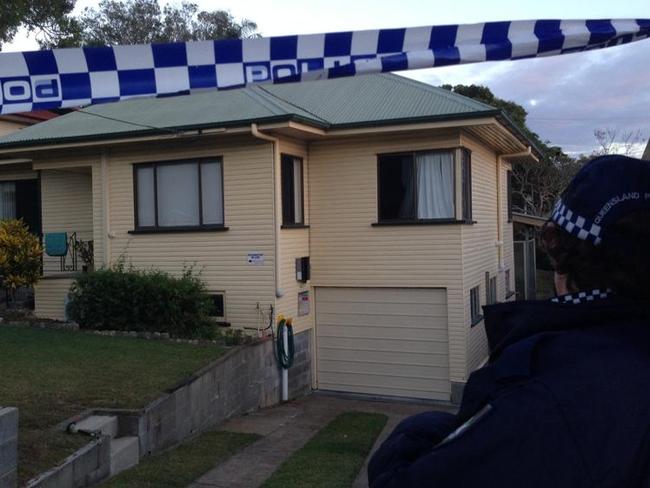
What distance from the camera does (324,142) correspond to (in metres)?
13.7

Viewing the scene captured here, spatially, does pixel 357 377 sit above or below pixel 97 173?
below

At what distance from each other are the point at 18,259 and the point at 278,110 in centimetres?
615

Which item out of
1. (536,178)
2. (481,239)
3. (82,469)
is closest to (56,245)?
(481,239)

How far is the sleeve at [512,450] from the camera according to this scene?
3.60ft

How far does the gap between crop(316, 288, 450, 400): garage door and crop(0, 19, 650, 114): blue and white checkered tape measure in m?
9.84

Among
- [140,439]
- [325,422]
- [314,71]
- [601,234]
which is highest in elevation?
[314,71]

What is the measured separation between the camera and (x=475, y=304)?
46.6 ft

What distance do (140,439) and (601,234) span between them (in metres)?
6.88

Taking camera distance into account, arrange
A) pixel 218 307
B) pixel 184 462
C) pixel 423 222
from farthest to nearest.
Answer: pixel 218 307
pixel 423 222
pixel 184 462

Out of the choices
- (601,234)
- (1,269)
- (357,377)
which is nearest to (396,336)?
(357,377)

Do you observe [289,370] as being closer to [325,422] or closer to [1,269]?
[325,422]

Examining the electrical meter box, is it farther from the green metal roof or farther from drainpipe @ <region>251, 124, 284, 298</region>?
the green metal roof

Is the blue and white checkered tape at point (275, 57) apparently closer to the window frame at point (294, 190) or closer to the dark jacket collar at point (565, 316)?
the dark jacket collar at point (565, 316)

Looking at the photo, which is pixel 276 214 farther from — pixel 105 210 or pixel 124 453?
pixel 124 453
